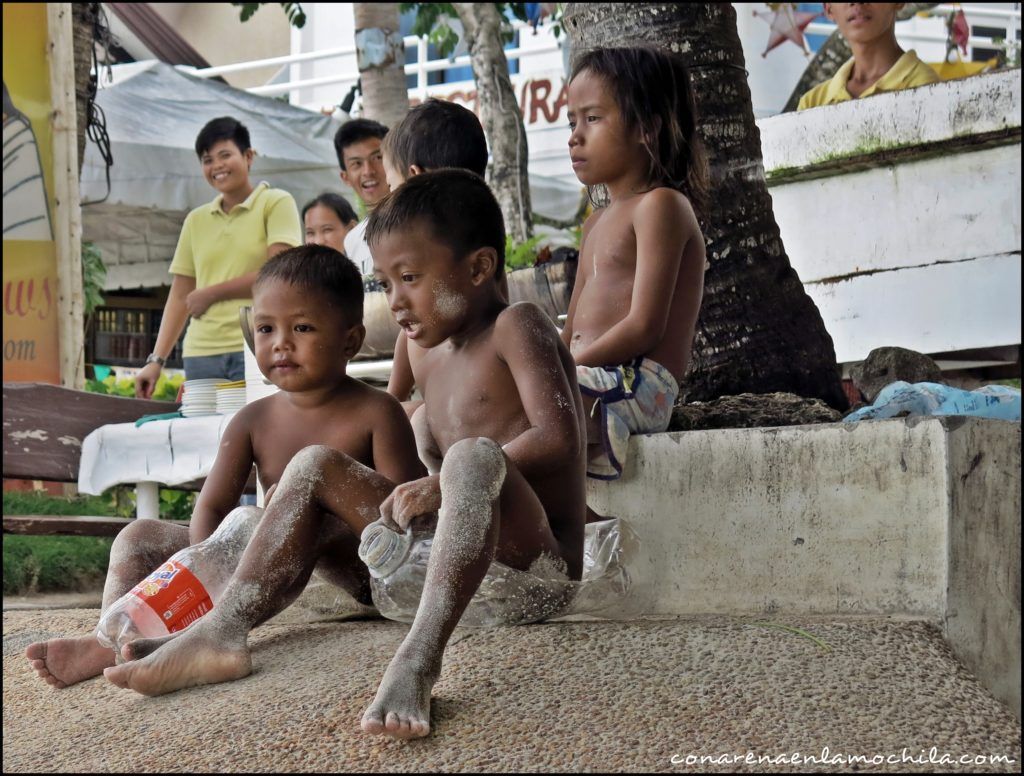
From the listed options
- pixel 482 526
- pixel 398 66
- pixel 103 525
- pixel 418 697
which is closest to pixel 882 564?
pixel 482 526

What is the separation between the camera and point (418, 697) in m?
2.20

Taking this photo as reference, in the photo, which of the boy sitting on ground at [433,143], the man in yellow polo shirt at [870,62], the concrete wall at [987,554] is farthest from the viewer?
the man in yellow polo shirt at [870,62]

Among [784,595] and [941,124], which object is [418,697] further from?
[941,124]

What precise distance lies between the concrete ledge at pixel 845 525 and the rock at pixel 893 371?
3.76 feet

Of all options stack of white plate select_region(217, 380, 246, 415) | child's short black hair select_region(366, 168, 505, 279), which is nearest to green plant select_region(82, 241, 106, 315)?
stack of white plate select_region(217, 380, 246, 415)

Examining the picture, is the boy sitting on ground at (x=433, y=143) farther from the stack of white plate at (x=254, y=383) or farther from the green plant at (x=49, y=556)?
the green plant at (x=49, y=556)

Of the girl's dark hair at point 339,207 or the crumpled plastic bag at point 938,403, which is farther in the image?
the girl's dark hair at point 339,207

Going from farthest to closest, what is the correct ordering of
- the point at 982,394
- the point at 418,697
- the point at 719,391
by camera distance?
the point at 719,391
the point at 982,394
the point at 418,697

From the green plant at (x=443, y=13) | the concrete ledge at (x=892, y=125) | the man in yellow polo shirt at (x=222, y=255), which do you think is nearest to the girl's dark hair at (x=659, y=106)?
the concrete ledge at (x=892, y=125)

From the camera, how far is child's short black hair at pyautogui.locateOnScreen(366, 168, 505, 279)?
284cm

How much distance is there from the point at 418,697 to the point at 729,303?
2.18 meters

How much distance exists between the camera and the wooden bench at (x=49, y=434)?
592 cm

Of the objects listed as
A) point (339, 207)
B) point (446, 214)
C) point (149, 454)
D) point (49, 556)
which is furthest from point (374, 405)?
point (49, 556)

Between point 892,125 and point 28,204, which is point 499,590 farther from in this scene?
point 28,204
